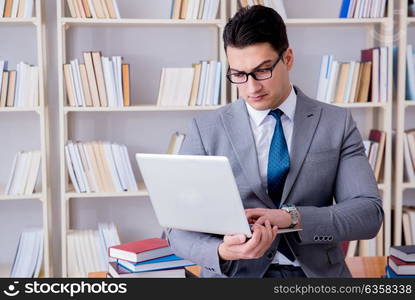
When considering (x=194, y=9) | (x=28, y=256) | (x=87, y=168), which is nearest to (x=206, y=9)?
(x=194, y=9)

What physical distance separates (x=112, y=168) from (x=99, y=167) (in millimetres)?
67

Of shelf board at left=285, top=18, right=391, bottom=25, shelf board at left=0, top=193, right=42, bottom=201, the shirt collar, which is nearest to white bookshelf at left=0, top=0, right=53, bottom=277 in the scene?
shelf board at left=0, top=193, right=42, bottom=201

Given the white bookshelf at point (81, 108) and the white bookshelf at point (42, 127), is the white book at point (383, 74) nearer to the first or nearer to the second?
the white bookshelf at point (81, 108)

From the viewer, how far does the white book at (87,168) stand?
3.36m

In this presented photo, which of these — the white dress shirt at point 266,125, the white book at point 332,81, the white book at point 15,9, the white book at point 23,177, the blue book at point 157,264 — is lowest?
the white book at point 23,177

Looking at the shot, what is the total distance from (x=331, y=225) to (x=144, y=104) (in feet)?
6.94

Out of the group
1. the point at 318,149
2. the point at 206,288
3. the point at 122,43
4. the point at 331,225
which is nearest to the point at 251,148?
the point at 318,149

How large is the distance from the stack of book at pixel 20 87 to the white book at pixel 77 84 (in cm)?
19

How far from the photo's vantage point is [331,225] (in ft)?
5.70

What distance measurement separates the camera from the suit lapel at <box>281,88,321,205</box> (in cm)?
182

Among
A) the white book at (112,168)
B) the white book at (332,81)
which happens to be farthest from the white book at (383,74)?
the white book at (112,168)

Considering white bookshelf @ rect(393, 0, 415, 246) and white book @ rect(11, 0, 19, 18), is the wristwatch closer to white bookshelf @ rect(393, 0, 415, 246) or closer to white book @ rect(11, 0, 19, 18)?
white bookshelf @ rect(393, 0, 415, 246)

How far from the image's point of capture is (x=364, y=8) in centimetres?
347

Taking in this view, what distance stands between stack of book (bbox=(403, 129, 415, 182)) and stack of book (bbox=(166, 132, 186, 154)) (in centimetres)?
121
